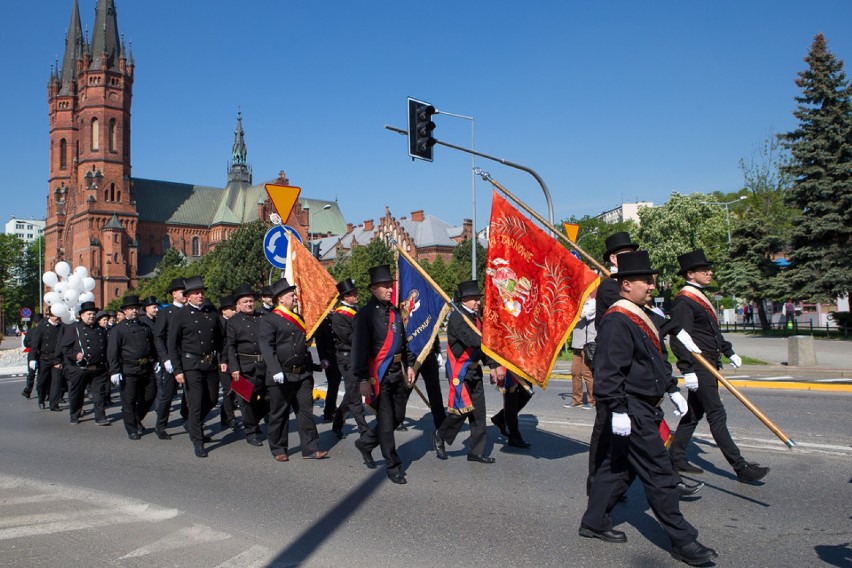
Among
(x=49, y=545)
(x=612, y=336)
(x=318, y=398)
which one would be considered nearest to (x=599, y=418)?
(x=612, y=336)

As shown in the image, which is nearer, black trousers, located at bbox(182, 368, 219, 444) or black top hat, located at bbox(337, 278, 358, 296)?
black trousers, located at bbox(182, 368, 219, 444)

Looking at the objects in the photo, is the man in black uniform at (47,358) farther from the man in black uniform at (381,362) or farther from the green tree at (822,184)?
the green tree at (822,184)

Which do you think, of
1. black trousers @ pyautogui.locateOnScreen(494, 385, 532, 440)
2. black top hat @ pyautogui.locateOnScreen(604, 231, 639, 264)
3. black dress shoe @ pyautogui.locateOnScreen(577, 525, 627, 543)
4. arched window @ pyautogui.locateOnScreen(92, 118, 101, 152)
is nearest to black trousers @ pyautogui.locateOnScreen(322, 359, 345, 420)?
black trousers @ pyautogui.locateOnScreen(494, 385, 532, 440)

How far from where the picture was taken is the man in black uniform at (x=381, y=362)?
25.7 feet

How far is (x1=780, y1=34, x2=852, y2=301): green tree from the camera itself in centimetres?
3155

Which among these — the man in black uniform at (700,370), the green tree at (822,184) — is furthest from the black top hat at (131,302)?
the green tree at (822,184)

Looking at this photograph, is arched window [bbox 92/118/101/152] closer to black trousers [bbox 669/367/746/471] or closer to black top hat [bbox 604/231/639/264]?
black top hat [bbox 604/231/639/264]

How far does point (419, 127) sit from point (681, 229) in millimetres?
52392

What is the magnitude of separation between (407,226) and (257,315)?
93.8m

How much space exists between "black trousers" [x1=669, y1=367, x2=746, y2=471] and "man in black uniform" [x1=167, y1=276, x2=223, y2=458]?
225 inches

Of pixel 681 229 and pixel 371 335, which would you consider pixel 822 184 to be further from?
pixel 681 229

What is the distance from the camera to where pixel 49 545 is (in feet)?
18.2

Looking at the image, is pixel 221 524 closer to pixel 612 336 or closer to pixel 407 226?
pixel 612 336

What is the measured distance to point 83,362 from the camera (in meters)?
12.3
